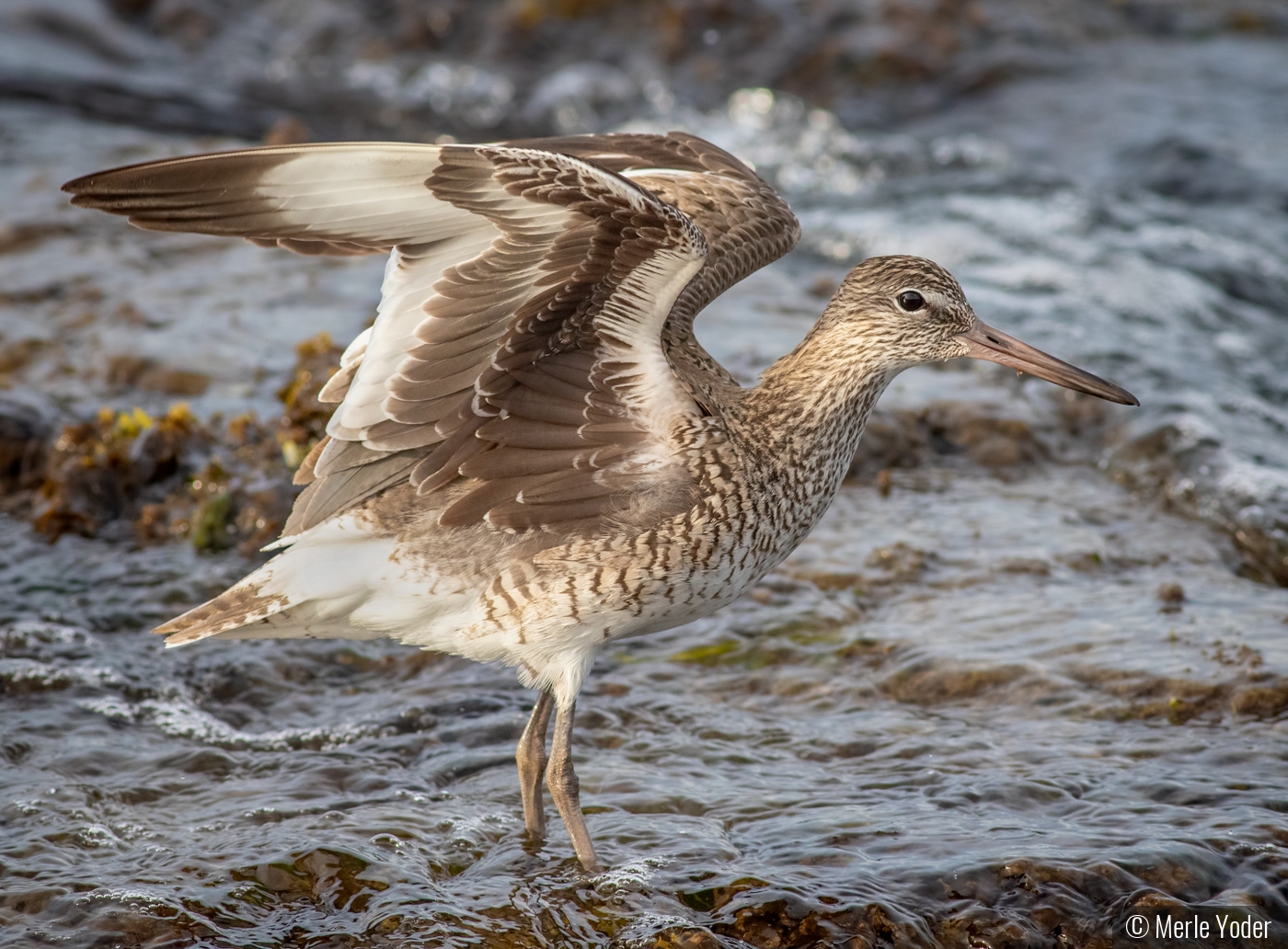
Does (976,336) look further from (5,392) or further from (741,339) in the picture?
(5,392)

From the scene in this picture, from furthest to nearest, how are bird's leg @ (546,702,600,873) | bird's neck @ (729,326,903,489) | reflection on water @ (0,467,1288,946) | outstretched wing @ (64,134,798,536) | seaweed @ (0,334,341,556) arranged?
seaweed @ (0,334,341,556) → bird's neck @ (729,326,903,489) → bird's leg @ (546,702,600,873) → reflection on water @ (0,467,1288,946) → outstretched wing @ (64,134,798,536)

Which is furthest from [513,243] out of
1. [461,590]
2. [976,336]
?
[976,336]

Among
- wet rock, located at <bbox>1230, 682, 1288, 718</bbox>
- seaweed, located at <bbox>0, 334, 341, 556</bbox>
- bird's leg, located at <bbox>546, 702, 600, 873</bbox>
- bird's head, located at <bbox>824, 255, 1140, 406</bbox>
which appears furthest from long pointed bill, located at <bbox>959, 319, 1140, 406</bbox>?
seaweed, located at <bbox>0, 334, 341, 556</bbox>

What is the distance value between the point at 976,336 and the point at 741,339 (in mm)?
3485

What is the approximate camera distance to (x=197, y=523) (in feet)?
22.9

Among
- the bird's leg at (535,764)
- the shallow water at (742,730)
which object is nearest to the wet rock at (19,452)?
the shallow water at (742,730)

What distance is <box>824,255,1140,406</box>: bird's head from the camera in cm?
518

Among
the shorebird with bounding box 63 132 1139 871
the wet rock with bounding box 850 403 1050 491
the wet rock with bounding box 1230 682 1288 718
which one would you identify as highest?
the shorebird with bounding box 63 132 1139 871

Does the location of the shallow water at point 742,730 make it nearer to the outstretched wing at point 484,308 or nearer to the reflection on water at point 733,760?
the reflection on water at point 733,760

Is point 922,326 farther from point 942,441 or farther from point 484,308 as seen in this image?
point 942,441

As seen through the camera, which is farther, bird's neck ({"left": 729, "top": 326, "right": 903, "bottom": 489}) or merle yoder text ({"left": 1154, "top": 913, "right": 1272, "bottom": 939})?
bird's neck ({"left": 729, "top": 326, "right": 903, "bottom": 489})

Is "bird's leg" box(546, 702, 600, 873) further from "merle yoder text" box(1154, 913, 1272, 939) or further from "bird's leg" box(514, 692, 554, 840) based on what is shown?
"merle yoder text" box(1154, 913, 1272, 939)

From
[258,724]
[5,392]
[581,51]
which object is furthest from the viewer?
[581,51]

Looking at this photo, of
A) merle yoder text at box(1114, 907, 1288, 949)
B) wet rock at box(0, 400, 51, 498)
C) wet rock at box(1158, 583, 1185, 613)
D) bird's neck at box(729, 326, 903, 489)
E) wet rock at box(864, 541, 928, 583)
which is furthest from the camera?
wet rock at box(0, 400, 51, 498)
